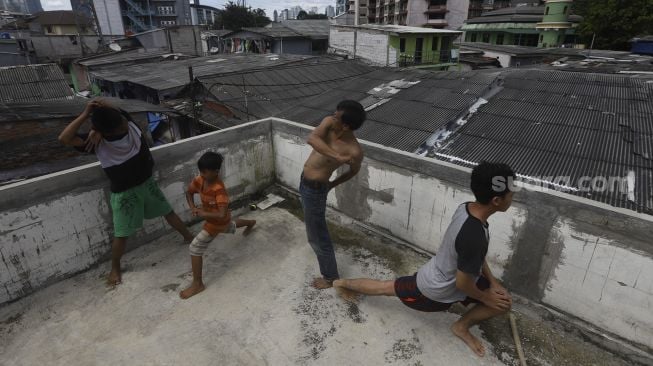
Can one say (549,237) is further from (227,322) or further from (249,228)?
(249,228)

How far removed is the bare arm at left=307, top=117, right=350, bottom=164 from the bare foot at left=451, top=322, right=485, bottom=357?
5.47ft

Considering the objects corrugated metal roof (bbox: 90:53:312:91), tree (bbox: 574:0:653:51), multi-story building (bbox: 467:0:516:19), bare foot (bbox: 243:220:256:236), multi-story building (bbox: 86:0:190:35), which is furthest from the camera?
multi-story building (bbox: 467:0:516:19)

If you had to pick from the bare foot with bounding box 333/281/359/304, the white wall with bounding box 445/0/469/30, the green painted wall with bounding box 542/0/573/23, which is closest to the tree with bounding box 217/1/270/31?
the white wall with bounding box 445/0/469/30

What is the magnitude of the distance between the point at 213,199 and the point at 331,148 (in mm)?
1276

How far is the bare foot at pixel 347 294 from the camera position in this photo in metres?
3.30

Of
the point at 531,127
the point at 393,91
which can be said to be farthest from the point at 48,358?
the point at 393,91

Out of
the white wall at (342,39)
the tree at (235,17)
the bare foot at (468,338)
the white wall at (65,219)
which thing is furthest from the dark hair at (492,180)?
the tree at (235,17)

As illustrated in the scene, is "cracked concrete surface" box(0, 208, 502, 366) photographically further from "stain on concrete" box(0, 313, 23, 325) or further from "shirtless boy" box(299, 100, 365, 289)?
"shirtless boy" box(299, 100, 365, 289)

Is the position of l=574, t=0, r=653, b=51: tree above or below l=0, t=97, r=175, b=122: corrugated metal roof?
above

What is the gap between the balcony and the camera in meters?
2.73

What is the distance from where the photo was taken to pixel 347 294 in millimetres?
3316

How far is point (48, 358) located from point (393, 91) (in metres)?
6.75

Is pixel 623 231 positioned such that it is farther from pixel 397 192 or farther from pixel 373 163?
pixel 373 163

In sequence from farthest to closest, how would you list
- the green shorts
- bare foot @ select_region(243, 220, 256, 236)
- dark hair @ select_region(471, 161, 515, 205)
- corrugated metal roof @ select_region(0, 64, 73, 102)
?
corrugated metal roof @ select_region(0, 64, 73, 102) → bare foot @ select_region(243, 220, 256, 236) → the green shorts → dark hair @ select_region(471, 161, 515, 205)
